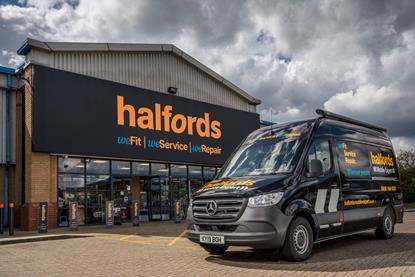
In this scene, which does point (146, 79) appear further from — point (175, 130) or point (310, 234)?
point (310, 234)

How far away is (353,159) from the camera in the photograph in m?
9.20

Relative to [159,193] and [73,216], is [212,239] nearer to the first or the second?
[73,216]

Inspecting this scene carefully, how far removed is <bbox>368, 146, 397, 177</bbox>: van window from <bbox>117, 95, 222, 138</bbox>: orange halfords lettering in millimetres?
11684

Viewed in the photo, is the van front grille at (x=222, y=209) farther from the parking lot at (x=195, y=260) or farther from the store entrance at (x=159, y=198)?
the store entrance at (x=159, y=198)

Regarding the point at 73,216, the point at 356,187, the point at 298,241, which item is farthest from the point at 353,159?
the point at 73,216

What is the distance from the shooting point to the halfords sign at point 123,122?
16.3 meters

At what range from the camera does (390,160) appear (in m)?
11.2

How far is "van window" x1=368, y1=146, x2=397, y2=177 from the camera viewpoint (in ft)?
33.3

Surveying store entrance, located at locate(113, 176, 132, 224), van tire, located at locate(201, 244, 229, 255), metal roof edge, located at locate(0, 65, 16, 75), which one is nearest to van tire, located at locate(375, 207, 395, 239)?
van tire, located at locate(201, 244, 229, 255)

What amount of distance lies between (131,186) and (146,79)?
5.51m

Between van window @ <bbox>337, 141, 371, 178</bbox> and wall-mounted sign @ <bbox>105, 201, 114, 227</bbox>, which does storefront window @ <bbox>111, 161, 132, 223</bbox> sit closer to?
wall-mounted sign @ <bbox>105, 201, 114, 227</bbox>

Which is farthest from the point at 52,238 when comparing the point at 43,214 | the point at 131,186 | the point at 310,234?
the point at 310,234

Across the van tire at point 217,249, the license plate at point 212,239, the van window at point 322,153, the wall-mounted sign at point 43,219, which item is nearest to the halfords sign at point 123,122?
the wall-mounted sign at point 43,219

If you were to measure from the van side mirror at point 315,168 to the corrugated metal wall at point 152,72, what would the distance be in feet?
43.2
